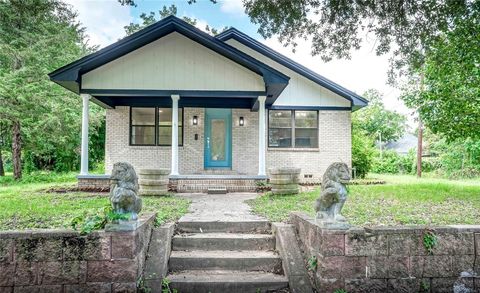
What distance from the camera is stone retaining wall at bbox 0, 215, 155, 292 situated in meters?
3.35

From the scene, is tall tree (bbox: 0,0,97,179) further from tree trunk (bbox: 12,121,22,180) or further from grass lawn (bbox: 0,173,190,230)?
grass lawn (bbox: 0,173,190,230)

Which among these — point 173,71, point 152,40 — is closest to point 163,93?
point 173,71

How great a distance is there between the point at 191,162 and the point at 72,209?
6.51 metres

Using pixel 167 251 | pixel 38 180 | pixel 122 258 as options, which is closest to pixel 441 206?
pixel 167 251

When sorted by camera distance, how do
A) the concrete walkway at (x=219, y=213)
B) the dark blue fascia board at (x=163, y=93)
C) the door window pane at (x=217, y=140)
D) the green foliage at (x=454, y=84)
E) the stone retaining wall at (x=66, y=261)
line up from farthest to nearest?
1. the door window pane at (x=217, y=140)
2. the dark blue fascia board at (x=163, y=93)
3. the green foliage at (x=454, y=84)
4. the concrete walkway at (x=219, y=213)
5. the stone retaining wall at (x=66, y=261)

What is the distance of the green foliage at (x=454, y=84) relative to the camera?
704 centimetres

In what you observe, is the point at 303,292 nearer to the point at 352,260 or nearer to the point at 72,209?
the point at 352,260

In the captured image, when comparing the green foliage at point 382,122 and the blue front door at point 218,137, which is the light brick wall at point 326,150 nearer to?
the blue front door at point 218,137

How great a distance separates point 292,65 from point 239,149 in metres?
3.79

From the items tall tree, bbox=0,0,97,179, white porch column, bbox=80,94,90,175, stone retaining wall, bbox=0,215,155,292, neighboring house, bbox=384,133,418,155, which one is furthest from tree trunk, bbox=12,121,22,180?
neighboring house, bbox=384,133,418,155

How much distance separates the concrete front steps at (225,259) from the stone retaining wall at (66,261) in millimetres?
639

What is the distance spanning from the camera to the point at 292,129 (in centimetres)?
1320

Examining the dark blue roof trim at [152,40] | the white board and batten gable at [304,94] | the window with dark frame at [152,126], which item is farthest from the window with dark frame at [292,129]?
the window with dark frame at [152,126]

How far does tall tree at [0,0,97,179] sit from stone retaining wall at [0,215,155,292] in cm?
1161
